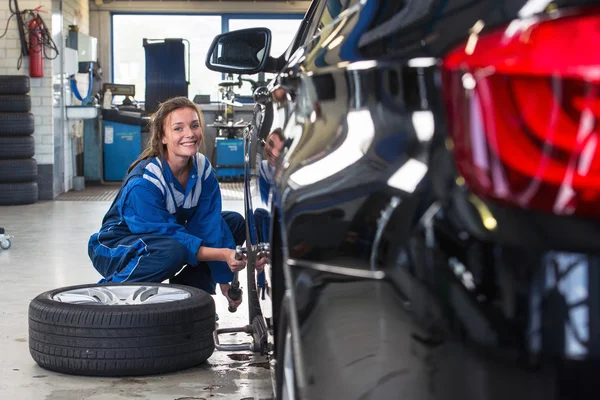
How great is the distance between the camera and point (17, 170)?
924cm

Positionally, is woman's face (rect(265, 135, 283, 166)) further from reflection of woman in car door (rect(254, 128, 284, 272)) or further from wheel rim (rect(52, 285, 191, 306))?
wheel rim (rect(52, 285, 191, 306))

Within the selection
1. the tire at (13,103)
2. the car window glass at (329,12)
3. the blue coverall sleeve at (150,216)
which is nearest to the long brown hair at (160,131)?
the blue coverall sleeve at (150,216)

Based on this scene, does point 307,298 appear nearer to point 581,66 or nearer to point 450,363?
point 450,363

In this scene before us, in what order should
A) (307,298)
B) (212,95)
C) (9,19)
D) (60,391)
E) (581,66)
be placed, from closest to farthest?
(581,66) < (307,298) < (60,391) < (9,19) < (212,95)

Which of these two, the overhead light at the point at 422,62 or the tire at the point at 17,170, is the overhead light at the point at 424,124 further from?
the tire at the point at 17,170

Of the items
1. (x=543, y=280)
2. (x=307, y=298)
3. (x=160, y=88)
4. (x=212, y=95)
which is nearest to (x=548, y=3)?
(x=543, y=280)

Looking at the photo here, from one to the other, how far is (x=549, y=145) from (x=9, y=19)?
969 cm

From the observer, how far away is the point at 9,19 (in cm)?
969

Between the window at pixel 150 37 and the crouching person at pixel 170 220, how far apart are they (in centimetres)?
1238

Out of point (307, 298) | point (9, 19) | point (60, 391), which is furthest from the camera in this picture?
point (9, 19)

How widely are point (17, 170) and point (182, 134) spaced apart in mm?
6296

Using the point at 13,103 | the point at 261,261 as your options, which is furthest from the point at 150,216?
the point at 13,103

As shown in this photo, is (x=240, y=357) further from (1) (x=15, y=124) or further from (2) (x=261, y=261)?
(1) (x=15, y=124)

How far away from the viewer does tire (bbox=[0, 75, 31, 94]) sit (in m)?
9.23
